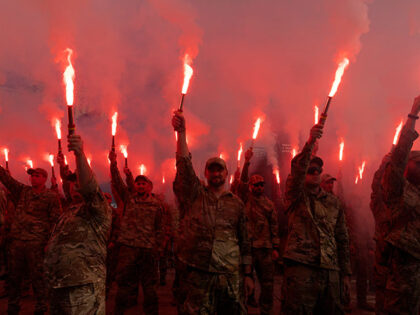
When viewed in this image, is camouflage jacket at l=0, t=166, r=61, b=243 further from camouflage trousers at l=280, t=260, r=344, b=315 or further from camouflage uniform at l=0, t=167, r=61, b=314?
camouflage trousers at l=280, t=260, r=344, b=315

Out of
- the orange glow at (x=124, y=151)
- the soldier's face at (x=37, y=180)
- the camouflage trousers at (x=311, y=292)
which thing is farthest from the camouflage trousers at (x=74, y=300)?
the orange glow at (x=124, y=151)

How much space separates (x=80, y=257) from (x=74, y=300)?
Result: 37 cm

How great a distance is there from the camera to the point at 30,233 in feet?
19.4

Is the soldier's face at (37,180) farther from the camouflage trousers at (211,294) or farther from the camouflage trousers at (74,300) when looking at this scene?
the camouflage trousers at (211,294)

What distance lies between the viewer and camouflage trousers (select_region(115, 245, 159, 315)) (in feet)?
17.5

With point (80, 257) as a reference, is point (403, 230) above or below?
above

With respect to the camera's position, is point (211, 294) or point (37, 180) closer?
point (211, 294)

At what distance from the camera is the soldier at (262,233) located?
5.92 m

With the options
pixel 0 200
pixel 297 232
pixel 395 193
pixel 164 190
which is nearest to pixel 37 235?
pixel 0 200

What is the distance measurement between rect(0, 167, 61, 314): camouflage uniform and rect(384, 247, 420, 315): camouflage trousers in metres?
5.35

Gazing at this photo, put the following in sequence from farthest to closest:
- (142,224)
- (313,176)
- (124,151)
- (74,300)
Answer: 1. (124,151)
2. (142,224)
3. (313,176)
4. (74,300)

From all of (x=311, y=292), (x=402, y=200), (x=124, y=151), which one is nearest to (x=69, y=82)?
(x=311, y=292)

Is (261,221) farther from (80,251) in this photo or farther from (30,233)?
(30,233)

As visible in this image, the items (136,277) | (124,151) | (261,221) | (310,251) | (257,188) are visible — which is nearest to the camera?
(310,251)
